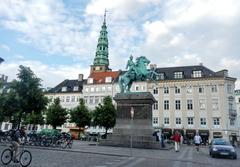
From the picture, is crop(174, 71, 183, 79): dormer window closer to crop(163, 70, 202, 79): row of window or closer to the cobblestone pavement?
crop(163, 70, 202, 79): row of window

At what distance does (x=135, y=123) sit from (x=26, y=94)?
504 inches

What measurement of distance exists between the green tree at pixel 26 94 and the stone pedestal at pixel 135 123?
31.0 feet

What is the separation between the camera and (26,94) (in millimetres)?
29500

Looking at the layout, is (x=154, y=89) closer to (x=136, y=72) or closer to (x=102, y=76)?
(x=102, y=76)

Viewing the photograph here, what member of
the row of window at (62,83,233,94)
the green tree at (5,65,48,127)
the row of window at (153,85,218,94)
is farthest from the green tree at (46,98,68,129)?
the green tree at (5,65,48,127)

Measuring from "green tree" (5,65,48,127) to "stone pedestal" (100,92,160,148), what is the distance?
9.44m

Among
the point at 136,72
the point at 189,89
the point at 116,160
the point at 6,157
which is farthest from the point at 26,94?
the point at 189,89

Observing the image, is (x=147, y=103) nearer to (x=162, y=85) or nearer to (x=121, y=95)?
(x=121, y=95)

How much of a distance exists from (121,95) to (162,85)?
43.5 m

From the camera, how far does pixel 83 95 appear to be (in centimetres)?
7850

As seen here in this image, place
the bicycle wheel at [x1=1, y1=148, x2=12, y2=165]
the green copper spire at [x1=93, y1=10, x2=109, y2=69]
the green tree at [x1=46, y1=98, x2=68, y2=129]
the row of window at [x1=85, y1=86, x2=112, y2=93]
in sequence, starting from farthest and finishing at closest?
the green copper spire at [x1=93, y1=10, x2=109, y2=69]
the row of window at [x1=85, y1=86, x2=112, y2=93]
the green tree at [x1=46, y1=98, x2=68, y2=129]
the bicycle wheel at [x1=1, y1=148, x2=12, y2=165]

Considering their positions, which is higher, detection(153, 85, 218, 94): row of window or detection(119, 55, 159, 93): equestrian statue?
detection(153, 85, 218, 94): row of window

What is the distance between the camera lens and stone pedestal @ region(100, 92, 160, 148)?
950 inches

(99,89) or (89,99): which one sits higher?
(99,89)
